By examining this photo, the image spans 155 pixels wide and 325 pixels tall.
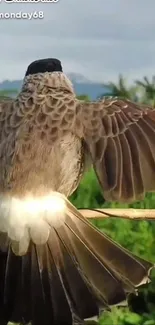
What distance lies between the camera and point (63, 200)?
5.90ft

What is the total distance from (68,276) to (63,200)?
0.17 metres

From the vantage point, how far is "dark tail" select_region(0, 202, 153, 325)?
1700mm

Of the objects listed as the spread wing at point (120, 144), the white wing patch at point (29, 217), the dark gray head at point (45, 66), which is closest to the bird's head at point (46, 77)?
the dark gray head at point (45, 66)

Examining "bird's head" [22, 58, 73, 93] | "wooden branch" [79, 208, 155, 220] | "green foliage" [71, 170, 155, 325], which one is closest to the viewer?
"wooden branch" [79, 208, 155, 220]

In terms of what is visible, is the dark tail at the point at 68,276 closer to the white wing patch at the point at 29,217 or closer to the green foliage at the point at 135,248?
the white wing patch at the point at 29,217

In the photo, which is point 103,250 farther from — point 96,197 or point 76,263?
point 96,197

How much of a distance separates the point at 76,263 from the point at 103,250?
6 cm

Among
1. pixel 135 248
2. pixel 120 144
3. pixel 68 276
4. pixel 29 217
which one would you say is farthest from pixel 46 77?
pixel 135 248

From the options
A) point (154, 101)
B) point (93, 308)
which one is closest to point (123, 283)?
point (93, 308)

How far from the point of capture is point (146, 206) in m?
2.81

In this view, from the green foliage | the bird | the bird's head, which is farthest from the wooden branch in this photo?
the green foliage

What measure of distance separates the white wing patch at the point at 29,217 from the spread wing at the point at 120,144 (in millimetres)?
117

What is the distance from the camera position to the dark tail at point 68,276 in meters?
1.70

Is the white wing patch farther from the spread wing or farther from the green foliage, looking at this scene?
the green foliage
